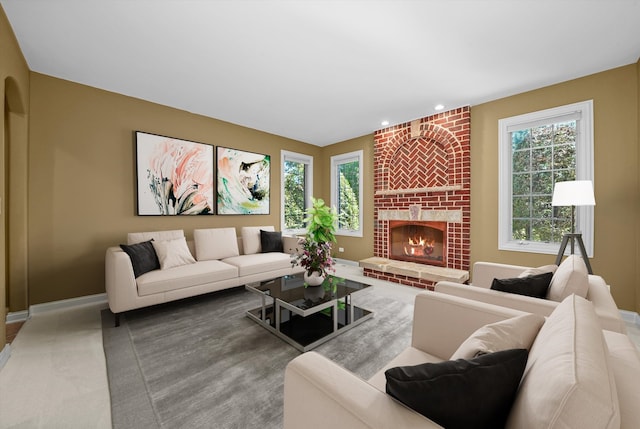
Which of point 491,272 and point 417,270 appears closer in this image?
point 491,272

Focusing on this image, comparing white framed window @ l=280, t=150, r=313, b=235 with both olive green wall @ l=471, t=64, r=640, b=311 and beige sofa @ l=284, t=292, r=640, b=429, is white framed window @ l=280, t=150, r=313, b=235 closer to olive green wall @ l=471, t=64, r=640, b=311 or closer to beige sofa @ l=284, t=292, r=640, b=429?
olive green wall @ l=471, t=64, r=640, b=311

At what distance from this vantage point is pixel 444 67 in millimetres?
2822

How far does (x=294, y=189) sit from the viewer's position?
5.62 m

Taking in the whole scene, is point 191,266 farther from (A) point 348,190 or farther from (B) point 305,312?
(A) point 348,190

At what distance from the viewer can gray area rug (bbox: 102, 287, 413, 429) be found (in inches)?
59.2

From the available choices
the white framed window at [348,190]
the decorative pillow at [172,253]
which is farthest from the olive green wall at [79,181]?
the white framed window at [348,190]

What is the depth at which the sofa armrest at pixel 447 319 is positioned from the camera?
129 centimetres

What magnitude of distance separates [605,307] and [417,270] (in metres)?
2.50

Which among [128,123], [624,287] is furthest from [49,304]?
[624,287]

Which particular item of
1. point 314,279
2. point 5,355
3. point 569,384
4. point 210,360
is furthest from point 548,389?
point 5,355

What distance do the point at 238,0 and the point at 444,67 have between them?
7.04 feet

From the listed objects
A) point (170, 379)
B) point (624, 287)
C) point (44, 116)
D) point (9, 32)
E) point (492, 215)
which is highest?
point (9, 32)

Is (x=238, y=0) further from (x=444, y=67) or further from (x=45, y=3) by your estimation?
(x=444, y=67)

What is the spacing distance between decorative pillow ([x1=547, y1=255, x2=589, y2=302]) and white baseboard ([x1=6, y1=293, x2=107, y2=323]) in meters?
4.42
